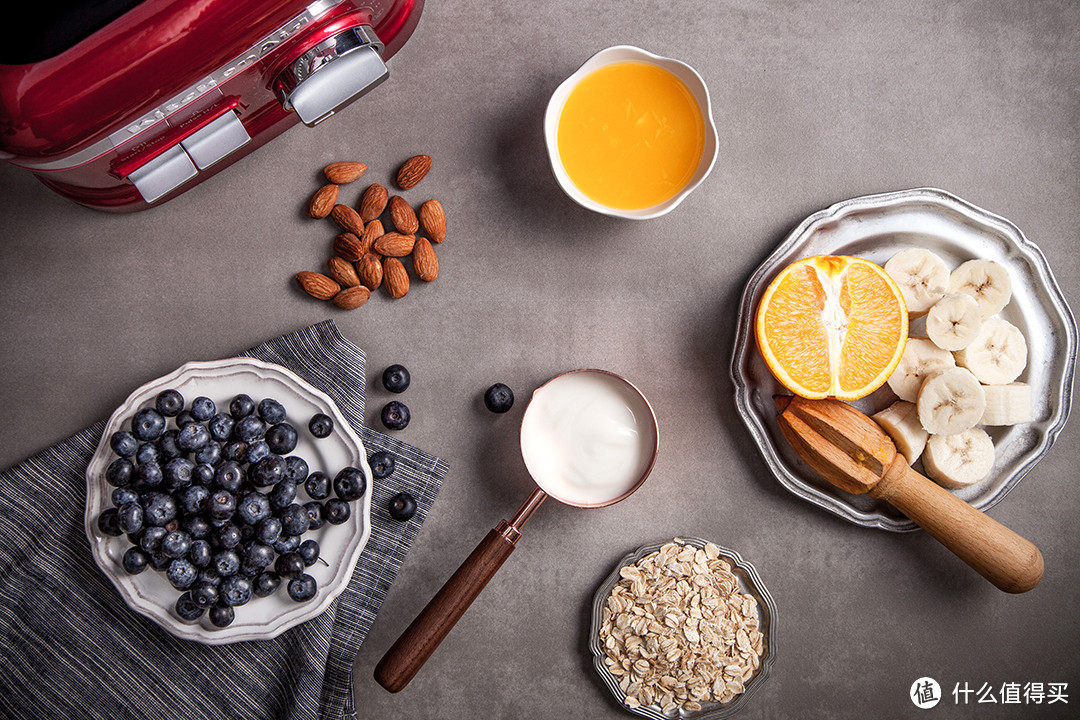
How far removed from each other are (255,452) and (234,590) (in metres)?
0.23

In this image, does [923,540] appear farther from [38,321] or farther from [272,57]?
[38,321]

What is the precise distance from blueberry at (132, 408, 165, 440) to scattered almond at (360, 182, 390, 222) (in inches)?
20.4

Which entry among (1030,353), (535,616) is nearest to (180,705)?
(535,616)

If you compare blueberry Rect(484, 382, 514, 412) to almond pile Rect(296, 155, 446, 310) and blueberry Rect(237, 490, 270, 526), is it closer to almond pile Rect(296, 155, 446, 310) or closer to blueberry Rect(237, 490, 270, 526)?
almond pile Rect(296, 155, 446, 310)

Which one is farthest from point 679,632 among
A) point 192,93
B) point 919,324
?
point 192,93

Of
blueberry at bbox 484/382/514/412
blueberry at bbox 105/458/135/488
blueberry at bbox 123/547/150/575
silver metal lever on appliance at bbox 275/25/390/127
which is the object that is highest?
silver metal lever on appliance at bbox 275/25/390/127

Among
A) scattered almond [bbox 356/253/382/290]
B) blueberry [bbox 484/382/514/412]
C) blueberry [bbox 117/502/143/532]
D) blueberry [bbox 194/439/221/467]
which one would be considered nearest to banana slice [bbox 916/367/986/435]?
blueberry [bbox 484/382/514/412]

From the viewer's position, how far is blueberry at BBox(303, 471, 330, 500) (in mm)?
1150

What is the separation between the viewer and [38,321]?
130 cm

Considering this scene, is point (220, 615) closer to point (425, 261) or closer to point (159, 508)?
point (159, 508)

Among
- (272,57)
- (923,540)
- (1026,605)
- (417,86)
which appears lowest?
(1026,605)

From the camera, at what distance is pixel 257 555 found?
111 cm

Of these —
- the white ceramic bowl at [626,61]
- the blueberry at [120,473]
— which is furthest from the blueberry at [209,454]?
the white ceramic bowl at [626,61]

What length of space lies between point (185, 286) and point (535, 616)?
0.94 meters
